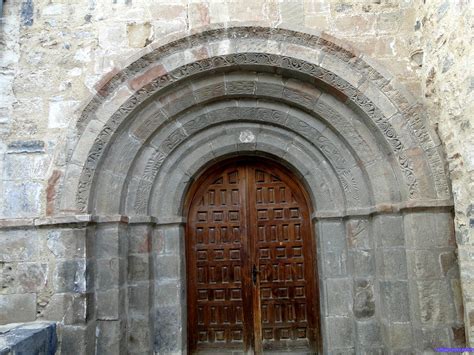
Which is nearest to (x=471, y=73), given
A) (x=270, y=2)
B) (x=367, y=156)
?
(x=367, y=156)

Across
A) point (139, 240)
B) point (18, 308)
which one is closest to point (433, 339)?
point (139, 240)

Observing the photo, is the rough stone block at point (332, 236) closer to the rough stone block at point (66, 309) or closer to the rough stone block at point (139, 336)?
the rough stone block at point (139, 336)

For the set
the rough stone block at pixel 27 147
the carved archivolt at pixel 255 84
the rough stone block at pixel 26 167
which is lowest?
the rough stone block at pixel 26 167

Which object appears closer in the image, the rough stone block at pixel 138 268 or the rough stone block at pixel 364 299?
the rough stone block at pixel 364 299

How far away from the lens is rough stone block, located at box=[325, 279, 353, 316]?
4227 mm

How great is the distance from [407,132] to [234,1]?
87.0 inches

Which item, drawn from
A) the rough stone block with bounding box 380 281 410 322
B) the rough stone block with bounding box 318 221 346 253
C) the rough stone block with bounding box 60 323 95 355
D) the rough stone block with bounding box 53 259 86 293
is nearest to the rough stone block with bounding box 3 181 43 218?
the rough stone block with bounding box 53 259 86 293

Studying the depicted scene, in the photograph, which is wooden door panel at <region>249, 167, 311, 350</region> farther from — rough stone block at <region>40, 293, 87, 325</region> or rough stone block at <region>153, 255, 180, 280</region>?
rough stone block at <region>40, 293, 87, 325</region>

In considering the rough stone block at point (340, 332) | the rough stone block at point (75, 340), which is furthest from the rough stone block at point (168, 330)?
the rough stone block at point (340, 332)

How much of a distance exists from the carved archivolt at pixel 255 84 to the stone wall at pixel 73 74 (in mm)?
151

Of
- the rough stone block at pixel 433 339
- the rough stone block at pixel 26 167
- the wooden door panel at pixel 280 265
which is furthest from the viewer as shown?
the wooden door panel at pixel 280 265

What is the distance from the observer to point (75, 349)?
148 inches

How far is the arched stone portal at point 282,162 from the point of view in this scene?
12.7 feet

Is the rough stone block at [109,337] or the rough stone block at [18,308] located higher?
the rough stone block at [18,308]
